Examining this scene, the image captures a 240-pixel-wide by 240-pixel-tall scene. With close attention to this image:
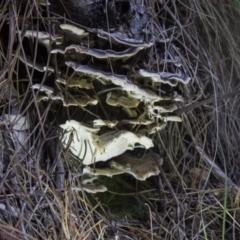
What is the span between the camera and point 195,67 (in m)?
1.87

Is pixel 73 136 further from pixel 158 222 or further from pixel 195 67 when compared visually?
pixel 195 67

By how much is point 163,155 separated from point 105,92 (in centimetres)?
48

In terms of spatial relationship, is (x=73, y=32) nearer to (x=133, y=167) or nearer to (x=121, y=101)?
(x=121, y=101)

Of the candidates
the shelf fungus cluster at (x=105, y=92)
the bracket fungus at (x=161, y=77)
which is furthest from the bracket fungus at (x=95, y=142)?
the bracket fungus at (x=161, y=77)

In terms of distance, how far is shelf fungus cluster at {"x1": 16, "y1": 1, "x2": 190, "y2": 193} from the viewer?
4.75 feet

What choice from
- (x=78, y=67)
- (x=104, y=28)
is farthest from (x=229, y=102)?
(x=78, y=67)

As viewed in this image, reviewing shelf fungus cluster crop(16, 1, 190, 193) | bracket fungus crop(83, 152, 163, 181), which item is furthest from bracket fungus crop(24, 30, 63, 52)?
bracket fungus crop(83, 152, 163, 181)

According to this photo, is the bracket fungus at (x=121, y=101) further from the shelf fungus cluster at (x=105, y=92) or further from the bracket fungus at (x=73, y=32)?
the bracket fungus at (x=73, y=32)

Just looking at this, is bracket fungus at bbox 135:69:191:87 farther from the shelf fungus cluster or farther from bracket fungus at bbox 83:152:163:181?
bracket fungus at bbox 83:152:163:181

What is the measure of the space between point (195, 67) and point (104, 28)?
51cm

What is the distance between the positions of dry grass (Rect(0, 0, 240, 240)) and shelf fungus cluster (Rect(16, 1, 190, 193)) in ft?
0.18

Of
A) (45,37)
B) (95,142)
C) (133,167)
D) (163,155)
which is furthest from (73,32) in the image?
(163,155)

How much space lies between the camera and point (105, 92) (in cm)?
A: 157

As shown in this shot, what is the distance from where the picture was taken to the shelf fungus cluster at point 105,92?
1447mm
